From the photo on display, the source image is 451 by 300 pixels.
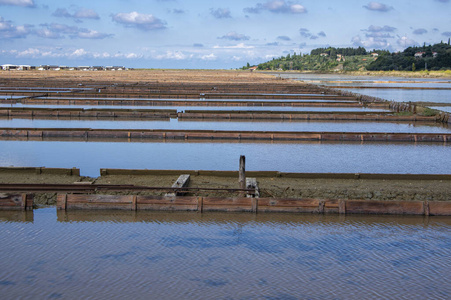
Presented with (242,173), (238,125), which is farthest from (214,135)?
(242,173)

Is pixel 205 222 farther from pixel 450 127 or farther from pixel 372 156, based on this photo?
pixel 450 127

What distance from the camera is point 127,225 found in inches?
468

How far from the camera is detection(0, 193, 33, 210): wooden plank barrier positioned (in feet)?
41.5

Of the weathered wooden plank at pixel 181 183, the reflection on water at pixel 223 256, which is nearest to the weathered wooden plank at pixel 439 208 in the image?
the reflection on water at pixel 223 256

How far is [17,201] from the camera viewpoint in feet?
41.6

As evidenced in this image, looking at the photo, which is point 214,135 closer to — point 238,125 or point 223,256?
point 238,125

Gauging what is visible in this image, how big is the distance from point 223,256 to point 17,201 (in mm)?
5800

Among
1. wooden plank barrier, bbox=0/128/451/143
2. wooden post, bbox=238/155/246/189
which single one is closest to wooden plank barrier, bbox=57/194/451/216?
wooden post, bbox=238/155/246/189

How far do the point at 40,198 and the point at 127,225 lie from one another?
2.90 meters

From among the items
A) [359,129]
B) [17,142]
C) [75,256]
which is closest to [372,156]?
[359,129]

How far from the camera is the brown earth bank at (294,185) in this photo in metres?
13.7

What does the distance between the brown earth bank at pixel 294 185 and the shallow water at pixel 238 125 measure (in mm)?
13231

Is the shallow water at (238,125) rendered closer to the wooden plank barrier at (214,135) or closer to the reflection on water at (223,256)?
the wooden plank barrier at (214,135)

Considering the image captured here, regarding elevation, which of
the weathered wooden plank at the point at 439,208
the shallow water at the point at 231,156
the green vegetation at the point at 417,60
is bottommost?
the weathered wooden plank at the point at 439,208
